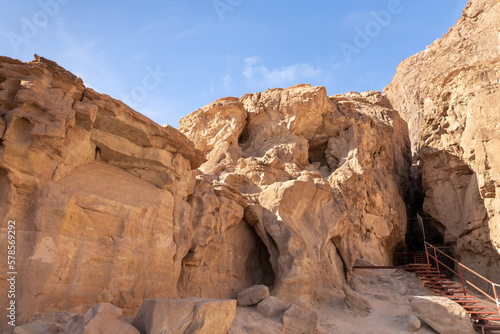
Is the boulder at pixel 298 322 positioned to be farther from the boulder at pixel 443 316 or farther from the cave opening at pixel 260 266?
the boulder at pixel 443 316

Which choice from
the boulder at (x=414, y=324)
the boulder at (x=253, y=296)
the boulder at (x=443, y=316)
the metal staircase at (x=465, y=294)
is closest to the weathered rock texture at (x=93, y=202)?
the boulder at (x=253, y=296)

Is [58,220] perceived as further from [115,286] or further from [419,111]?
[419,111]

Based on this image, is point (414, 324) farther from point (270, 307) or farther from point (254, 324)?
point (254, 324)

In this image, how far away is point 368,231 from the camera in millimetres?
18859

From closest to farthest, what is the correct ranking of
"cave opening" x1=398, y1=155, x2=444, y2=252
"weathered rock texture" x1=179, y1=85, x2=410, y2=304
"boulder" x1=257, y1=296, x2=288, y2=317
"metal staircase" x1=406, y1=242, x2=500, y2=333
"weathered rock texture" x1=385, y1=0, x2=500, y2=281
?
"boulder" x1=257, y1=296, x2=288, y2=317 < "metal staircase" x1=406, y1=242, x2=500, y2=333 < "weathered rock texture" x1=179, y1=85, x2=410, y2=304 < "weathered rock texture" x1=385, y1=0, x2=500, y2=281 < "cave opening" x1=398, y1=155, x2=444, y2=252

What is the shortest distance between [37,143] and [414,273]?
15531mm

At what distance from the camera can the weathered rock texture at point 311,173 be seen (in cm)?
1227

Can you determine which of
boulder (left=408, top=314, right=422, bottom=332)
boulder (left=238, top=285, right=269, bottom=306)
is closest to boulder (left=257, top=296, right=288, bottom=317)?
boulder (left=238, top=285, right=269, bottom=306)

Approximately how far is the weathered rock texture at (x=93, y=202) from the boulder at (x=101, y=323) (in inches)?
77.1

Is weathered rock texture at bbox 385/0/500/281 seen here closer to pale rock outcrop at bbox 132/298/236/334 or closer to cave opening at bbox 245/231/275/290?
cave opening at bbox 245/231/275/290

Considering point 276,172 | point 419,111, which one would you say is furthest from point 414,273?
point 419,111

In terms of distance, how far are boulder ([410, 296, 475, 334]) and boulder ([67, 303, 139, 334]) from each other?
28.2 feet

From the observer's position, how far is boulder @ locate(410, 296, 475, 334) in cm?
930

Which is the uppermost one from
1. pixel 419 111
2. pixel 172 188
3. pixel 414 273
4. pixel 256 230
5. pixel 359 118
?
pixel 419 111
